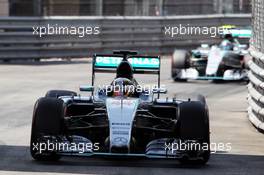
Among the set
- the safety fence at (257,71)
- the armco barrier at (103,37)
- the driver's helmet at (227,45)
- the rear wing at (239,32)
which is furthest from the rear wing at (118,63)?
the armco barrier at (103,37)

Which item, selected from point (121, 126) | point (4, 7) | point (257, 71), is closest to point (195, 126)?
point (121, 126)

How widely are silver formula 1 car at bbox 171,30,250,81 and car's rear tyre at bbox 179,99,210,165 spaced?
11.3 meters

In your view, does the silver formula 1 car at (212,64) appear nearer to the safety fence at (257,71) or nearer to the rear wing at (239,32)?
the rear wing at (239,32)

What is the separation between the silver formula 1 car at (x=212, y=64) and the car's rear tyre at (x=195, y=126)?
11.3 metres

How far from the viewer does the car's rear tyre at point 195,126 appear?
33.6 feet

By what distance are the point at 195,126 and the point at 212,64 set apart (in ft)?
38.4

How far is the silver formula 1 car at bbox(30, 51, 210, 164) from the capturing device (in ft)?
33.4

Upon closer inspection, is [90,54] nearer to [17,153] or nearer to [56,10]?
[56,10]

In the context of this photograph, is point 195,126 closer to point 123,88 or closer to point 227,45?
point 123,88

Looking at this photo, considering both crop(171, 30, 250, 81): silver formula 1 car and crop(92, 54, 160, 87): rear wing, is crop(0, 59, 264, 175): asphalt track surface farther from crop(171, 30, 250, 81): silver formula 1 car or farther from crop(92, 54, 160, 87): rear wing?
crop(92, 54, 160, 87): rear wing

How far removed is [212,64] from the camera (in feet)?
71.8

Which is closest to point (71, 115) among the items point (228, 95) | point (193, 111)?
point (193, 111)

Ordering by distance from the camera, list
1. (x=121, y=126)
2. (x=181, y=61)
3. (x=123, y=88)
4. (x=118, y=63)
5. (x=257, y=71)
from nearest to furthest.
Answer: (x=121, y=126)
(x=123, y=88)
(x=118, y=63)
(x=257, y=71)
(x=181, y=61)

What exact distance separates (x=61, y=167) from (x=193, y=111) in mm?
1647
